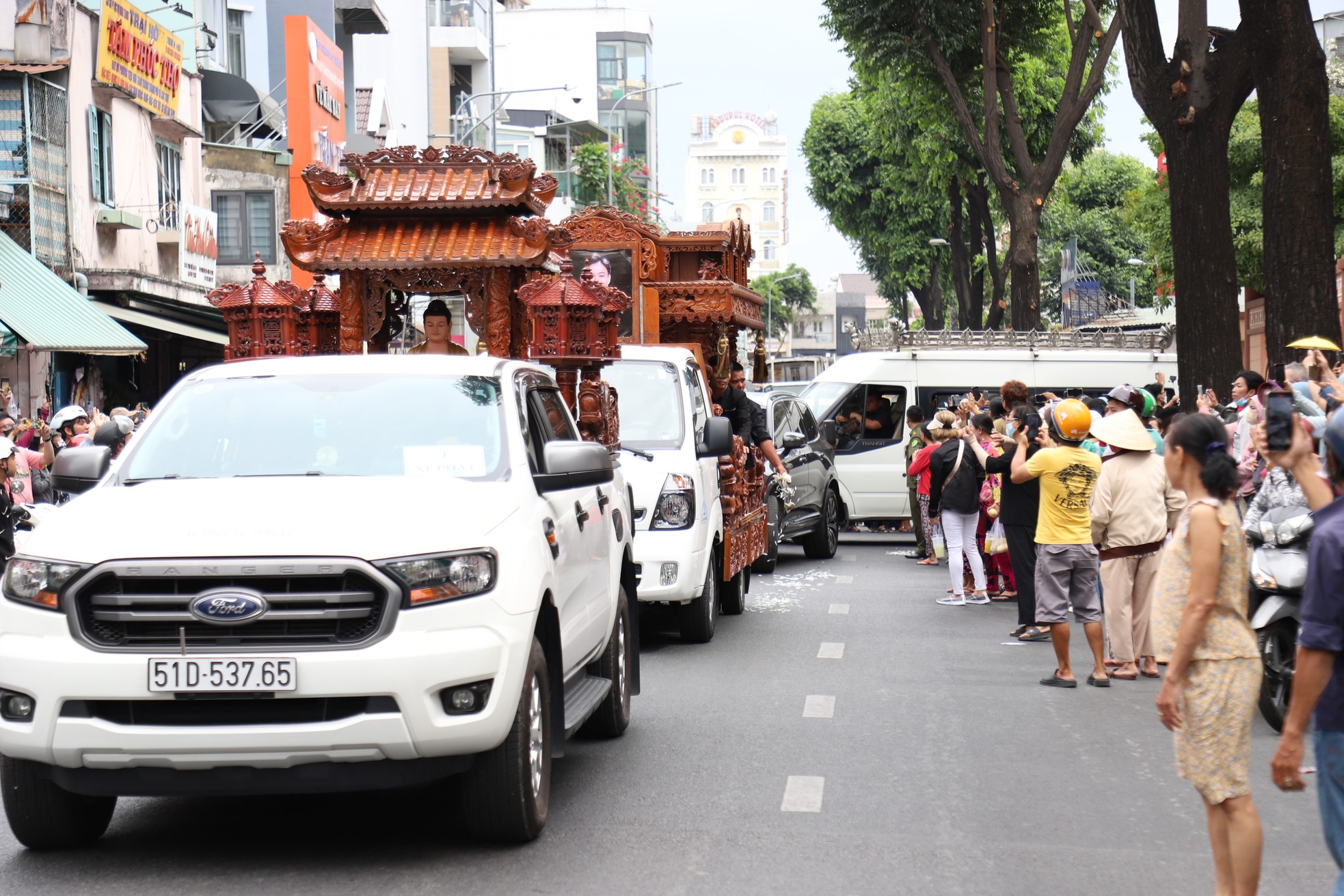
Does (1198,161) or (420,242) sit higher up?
(1198,161)

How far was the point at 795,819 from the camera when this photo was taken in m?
6.53

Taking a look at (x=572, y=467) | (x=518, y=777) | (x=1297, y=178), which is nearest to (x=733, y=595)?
(x=1297, y=178)

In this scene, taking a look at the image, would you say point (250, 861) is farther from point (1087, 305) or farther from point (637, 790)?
point (1087, 305)

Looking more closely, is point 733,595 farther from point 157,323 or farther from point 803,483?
point 157,323

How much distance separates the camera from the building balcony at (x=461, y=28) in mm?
59906

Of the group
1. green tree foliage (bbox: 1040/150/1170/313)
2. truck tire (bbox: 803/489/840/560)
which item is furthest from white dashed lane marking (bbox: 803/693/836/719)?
green tree foliage (bbox: 1040/150/1170/313)

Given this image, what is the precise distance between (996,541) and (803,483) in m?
4.11

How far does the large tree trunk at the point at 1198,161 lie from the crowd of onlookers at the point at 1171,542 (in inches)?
20.2

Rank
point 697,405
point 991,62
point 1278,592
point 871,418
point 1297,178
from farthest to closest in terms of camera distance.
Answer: point 991,62
point 871,418
point 1297,178
point 697,405
point 1278,592

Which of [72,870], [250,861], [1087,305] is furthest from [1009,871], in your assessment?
[1087,305]

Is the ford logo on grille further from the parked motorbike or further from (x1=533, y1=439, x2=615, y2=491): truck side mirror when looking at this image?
the parked motorbike

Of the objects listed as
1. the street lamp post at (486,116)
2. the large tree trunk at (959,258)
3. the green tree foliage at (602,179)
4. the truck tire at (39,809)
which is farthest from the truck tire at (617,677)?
the green tree foliage at (602,179)

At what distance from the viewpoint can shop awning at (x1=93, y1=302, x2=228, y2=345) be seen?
2294 cm

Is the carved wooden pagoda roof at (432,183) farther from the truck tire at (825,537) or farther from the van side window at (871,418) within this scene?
the van side window at (871,418)
